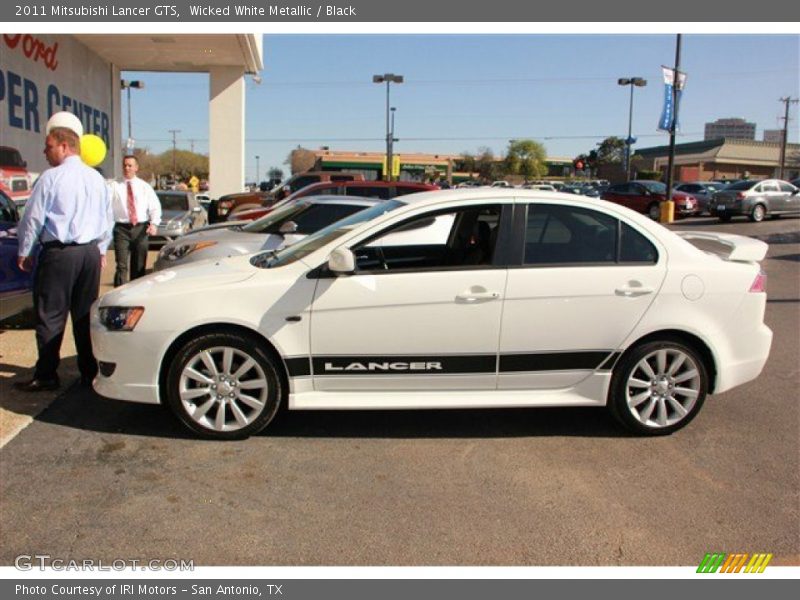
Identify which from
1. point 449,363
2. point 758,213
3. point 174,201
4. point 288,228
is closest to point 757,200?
point 758,213

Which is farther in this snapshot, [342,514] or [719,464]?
[719,464]

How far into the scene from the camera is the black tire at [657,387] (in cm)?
463

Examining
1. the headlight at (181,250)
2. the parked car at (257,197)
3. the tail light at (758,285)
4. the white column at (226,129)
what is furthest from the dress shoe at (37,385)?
the white column at (226,129)

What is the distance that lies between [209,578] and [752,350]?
377cm

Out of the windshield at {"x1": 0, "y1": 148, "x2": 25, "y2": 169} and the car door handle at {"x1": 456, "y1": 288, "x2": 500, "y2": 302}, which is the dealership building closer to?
Answer: the windshield at {"x1": 0, "y1": 148, "x2": 25, "y2": 169}

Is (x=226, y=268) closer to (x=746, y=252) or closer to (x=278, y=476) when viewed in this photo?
(x=278, y=476)

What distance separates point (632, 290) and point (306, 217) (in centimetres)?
513

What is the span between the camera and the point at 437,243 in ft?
17.6

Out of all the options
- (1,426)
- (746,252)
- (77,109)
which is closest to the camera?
(1,426)

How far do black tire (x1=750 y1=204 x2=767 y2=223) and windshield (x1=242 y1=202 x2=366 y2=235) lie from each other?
22.3 m

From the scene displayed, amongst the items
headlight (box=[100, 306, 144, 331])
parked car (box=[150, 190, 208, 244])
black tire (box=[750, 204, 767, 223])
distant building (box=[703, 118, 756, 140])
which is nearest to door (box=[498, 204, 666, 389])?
headlight (box=[100, 306, 144, 331])

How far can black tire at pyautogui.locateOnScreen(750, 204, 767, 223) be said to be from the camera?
1038 inches

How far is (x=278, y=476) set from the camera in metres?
4.02

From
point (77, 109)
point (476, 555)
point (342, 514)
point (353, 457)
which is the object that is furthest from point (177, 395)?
point (77, 109)
